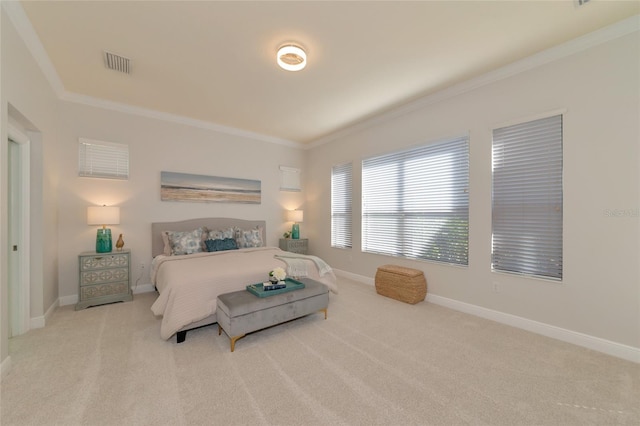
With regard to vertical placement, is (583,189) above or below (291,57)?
below

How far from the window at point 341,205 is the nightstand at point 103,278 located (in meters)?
3.70

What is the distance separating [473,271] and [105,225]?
5432mm

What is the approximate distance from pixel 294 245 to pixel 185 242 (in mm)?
2262

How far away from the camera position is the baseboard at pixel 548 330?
2.32 m

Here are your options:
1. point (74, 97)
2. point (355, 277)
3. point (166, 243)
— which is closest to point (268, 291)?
point (166, 243)

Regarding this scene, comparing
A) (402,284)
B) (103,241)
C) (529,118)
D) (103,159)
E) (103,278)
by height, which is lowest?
(402,284)

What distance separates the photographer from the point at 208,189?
4891 mm

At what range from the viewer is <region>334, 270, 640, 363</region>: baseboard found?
2324 mm

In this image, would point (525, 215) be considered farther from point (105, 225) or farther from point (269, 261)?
point (105, 225)

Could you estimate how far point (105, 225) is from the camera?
3.93 metres

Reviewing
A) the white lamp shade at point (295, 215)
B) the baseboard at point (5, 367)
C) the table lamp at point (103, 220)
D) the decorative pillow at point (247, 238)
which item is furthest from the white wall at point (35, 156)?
the white lamp shade at point (295, 215)

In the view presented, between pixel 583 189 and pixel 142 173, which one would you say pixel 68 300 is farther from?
pixel 583 189

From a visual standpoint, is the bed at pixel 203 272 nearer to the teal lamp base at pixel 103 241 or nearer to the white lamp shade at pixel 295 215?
the teal lamp base at pixel 103 241

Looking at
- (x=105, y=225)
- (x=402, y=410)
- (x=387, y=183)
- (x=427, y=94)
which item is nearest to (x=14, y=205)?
(x=105, y=225)
